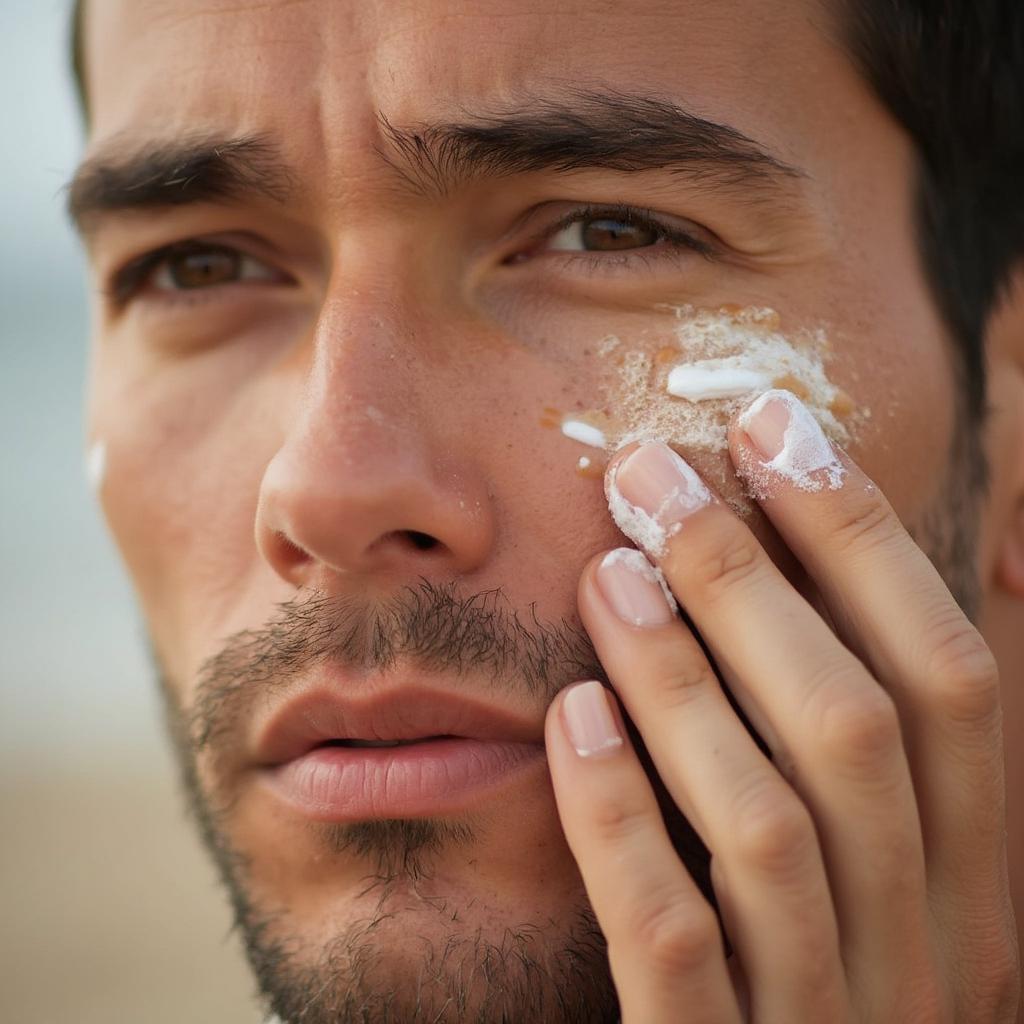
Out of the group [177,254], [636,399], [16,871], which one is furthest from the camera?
[16,871]

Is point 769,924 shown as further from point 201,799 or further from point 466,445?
point 201,799

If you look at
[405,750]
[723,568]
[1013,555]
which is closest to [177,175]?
[405,750]

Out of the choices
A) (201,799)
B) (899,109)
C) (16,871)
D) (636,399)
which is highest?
(899,109)

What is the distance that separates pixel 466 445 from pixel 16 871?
7626mm

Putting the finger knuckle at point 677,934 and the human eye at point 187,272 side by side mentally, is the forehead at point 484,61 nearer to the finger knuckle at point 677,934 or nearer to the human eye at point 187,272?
the human eye at point 187,272

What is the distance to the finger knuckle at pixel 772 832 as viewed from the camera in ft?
5.08

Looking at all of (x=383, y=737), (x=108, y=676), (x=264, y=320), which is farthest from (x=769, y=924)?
(x=108, y=676)

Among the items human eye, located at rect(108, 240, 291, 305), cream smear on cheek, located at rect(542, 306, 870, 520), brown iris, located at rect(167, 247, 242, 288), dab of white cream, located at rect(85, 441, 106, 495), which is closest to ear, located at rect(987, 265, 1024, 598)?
cream smear on cheek, located at rect(542, 306, 870, 520)

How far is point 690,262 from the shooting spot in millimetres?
1918

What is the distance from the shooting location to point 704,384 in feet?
5.94

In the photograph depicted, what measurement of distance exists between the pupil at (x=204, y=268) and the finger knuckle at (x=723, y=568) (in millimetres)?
1131

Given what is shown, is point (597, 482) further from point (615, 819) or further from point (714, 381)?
point (615, 819)

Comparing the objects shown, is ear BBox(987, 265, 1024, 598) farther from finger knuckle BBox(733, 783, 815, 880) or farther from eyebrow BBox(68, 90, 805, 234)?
finger knuckle BBox(733, 783, 815, 880)

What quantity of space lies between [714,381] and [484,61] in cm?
63
